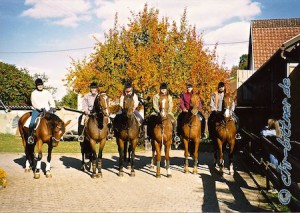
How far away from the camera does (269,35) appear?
86.3 feet

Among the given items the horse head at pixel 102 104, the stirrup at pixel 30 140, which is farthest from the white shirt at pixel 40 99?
the horse head at pixel 102 104

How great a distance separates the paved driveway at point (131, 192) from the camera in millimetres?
7469

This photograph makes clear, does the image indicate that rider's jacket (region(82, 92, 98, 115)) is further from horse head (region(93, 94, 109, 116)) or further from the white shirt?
the white shirt

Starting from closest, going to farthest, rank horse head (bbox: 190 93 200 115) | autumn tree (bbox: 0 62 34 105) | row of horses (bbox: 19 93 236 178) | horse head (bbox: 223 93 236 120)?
horse head (bbox: 223 93 236 120) → row of horses (bbox: 19 93 236 178) → horse head (bbox: 190 93 200 115) → autumn tree (bbox: 0 62 34 105)

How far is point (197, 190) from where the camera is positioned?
30.2 ft

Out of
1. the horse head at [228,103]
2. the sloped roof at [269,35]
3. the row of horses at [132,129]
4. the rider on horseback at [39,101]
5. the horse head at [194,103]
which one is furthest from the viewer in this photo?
the sloped roof at [269,35]

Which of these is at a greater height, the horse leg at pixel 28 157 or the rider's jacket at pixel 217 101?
the rider's jacket at pixel 217 101

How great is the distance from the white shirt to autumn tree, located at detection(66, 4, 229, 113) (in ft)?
30.1

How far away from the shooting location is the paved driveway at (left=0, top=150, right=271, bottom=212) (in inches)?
294

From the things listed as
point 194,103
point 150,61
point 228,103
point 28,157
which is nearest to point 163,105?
point 194,103

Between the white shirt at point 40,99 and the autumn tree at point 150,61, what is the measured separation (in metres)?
9.18

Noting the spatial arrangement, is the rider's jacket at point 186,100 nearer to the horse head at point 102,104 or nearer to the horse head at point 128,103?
the horse head at point 128,103

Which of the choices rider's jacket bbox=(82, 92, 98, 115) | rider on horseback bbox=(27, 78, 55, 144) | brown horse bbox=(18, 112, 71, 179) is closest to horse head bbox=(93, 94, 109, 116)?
rider's jacket bbox=(82, 92, 98, 115)

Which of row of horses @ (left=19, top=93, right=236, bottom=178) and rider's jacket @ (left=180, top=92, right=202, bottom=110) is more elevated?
rider's jacket @ (left=180, top=92, right=202, bottom=110)
